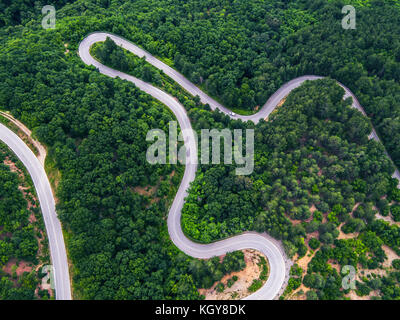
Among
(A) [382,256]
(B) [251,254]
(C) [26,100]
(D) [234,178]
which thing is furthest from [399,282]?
(C) [26,100]

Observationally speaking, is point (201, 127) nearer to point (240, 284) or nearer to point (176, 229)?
point (176, 229)

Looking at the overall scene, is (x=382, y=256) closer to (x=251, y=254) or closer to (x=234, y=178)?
(x=251, y=254)

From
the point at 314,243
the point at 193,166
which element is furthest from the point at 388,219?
the point at 193,166

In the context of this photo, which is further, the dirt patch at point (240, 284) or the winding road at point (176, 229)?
the dirt patch at point (240, 284)

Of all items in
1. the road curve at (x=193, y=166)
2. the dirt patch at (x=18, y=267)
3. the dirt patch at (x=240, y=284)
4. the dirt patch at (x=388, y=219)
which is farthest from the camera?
the dirt patch at (x=388, y=219)

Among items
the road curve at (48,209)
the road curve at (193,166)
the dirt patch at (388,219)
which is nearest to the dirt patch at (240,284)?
the road curve at (193,166)

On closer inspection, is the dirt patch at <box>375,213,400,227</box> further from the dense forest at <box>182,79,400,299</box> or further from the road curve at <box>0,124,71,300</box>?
the road curve at <box>0,124,71,300</box>

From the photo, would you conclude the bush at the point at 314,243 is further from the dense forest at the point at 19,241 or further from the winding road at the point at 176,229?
the dense forest at the point at 19,241
